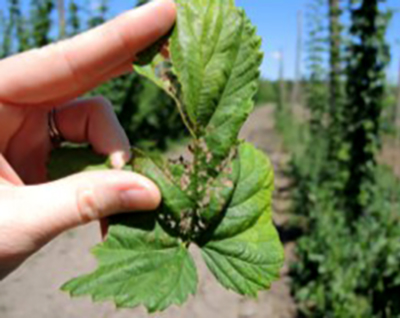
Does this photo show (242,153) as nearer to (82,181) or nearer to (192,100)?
(192,100)

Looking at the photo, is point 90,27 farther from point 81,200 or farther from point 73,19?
point 81,200

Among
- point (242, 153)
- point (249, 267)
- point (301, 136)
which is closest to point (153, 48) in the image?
point (242, 153)

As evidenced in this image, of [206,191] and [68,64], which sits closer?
[206,191]

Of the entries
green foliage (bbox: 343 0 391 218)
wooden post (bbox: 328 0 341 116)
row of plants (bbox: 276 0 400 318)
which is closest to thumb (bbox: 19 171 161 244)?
row of plants (bbox: 276 0 400 318)

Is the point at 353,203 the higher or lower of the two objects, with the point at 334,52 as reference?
lower

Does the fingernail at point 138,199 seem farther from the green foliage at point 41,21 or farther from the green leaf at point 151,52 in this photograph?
the green foliage at point 41,21

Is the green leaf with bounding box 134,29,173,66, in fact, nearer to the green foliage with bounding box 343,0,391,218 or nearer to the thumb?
the thumb

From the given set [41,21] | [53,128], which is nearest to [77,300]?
[53,128]

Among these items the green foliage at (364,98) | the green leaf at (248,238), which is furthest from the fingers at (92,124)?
the green foliage at (364,98)
